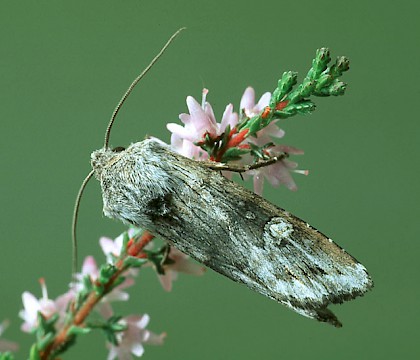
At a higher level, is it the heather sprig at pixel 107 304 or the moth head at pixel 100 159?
the moth head at pixel 100 159

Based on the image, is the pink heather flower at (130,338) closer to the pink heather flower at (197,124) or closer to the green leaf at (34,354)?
the green leaf at (34,354)

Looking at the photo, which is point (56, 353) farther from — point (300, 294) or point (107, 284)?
point (300, 294)

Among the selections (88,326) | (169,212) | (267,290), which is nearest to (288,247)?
(267,290)

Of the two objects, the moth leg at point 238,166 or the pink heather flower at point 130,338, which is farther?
the pink heather flower at point 130,338

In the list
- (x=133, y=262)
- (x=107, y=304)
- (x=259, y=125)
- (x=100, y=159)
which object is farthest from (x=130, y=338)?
(x=259, y=125)

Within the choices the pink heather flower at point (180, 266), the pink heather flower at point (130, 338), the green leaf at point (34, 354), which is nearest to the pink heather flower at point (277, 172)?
the pink heather flower at point (180, 266)

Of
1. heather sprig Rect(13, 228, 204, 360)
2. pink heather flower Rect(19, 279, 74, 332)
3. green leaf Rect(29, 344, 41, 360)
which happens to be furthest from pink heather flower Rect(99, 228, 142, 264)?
green leaf Rect(29, 344, 41, 360)

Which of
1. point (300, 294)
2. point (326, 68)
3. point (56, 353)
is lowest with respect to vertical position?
point (300, 294)

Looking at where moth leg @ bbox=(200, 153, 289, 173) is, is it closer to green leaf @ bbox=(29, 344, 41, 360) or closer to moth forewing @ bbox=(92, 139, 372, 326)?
moth forewing @ bbox=(92, 139, 372, 326)
